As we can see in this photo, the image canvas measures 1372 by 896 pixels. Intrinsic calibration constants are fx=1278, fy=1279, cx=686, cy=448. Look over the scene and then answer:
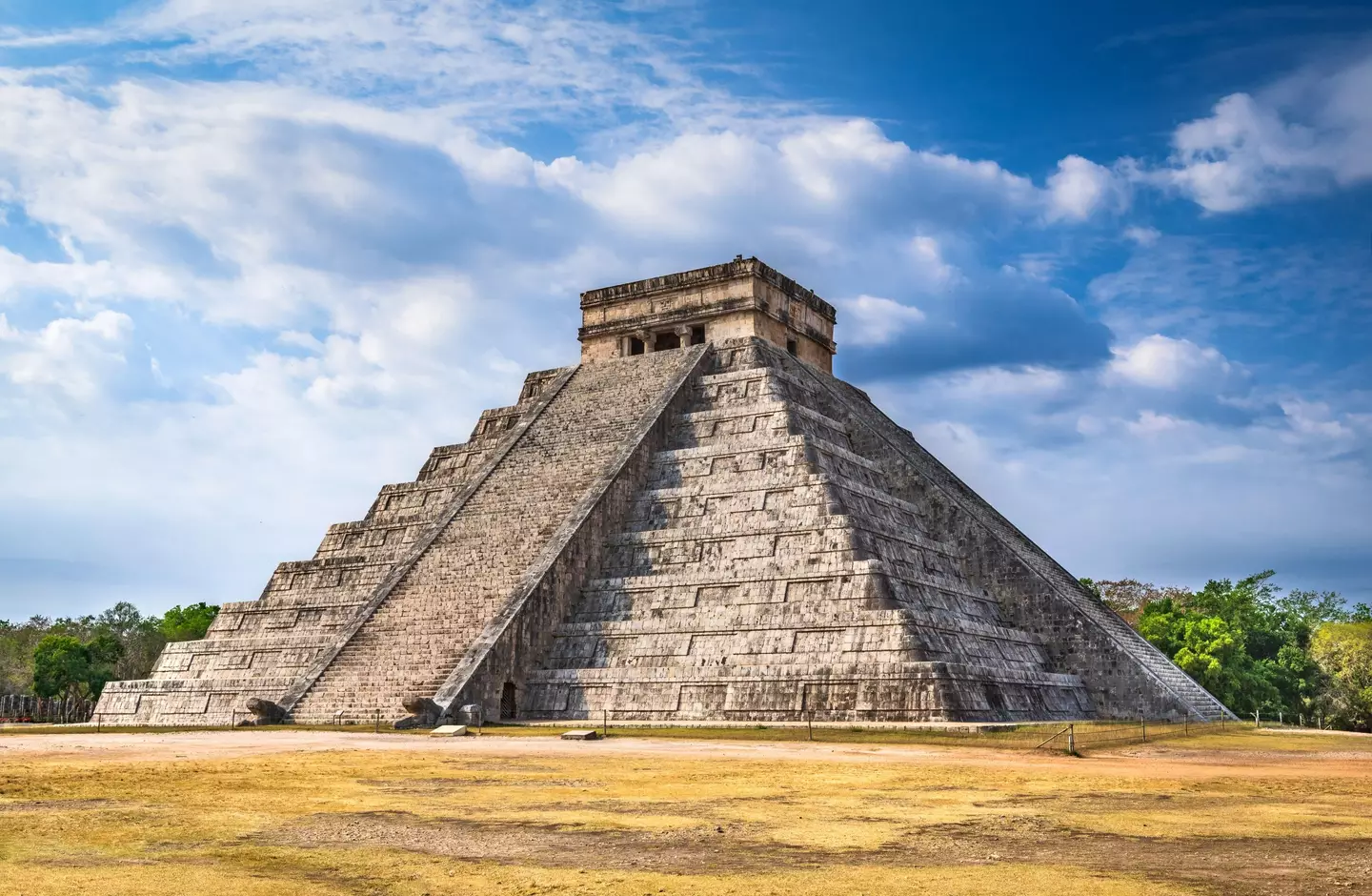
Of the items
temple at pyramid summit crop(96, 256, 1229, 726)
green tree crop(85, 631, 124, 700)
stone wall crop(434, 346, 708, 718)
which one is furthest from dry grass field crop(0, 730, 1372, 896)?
green tree crop(85, 631, 124, 700)

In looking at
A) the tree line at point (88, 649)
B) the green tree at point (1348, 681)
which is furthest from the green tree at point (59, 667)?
the green tree at point (1348, 681)

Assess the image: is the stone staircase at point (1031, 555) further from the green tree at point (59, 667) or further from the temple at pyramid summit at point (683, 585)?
the green tree at point (59, 667)

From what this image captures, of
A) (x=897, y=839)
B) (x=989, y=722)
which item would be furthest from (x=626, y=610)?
(x=897, y=839)

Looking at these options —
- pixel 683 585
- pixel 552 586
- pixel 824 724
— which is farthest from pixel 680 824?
pixel 552 586

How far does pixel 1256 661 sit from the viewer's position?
38.9 metres

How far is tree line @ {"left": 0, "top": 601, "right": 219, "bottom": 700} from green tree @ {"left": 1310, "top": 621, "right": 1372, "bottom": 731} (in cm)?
3948

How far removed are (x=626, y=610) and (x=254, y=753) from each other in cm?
992

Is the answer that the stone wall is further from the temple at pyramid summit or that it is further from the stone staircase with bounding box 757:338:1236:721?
the stone staircase with bounding box 757:338:1236:721

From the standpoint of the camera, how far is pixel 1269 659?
40.8 m

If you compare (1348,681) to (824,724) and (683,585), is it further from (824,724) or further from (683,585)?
(824,724)

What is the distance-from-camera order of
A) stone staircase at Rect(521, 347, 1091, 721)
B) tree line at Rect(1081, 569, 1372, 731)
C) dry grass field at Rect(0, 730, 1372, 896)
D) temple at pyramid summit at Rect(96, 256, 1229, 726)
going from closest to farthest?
dry grass field at Rect(0, 730, 1372, 896)
stone staircase at Rect(521, 347, 1091, 721)
temple at pyramid summit at Rect(96, 256, 1229, 726)
tree line at Rect(1081, 569, 1372, 731)

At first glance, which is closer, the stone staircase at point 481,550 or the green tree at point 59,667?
the stone staircase at point 481,550

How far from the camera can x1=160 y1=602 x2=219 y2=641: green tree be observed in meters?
53.3

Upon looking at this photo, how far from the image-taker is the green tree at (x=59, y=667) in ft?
145
